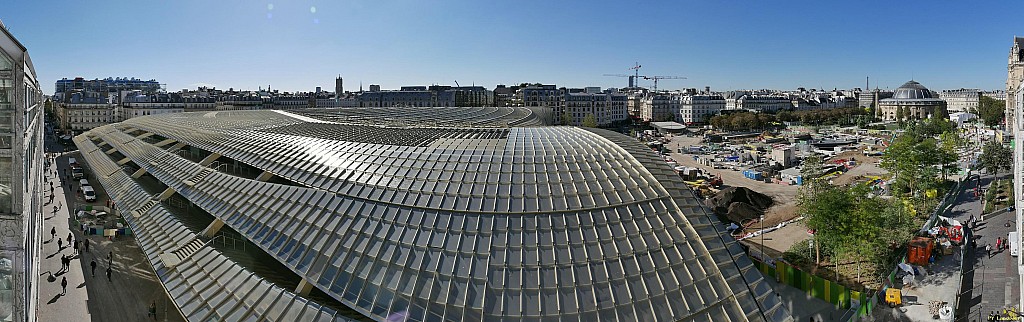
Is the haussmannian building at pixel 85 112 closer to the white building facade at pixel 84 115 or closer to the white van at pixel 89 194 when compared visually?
the white building facade at pixel 84 115

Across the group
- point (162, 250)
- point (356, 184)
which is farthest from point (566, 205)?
point (162, 250)

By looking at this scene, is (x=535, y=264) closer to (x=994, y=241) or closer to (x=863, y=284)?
(x=863, y=284)

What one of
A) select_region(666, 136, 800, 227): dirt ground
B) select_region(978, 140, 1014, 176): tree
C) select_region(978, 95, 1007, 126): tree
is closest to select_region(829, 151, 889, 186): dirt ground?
select_region(666, 136, 800, 227): dirt ground

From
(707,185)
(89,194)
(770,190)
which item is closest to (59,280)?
(89,194)

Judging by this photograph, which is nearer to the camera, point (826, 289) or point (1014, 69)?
point (826, 289)

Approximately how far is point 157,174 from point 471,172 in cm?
3242

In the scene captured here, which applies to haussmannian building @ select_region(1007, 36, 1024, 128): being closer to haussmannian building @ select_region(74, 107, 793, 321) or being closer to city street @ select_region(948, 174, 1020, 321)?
city street @ select_region(948, 174, 1020, 321)

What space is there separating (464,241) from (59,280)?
3010 cm

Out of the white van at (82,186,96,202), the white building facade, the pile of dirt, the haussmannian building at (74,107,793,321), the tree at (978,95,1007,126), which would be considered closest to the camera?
the haussmannian building at (74,107,793,321)

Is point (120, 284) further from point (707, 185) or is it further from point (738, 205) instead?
point (707, 185)

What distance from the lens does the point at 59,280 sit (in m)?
38.5

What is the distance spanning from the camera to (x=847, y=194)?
143 ft

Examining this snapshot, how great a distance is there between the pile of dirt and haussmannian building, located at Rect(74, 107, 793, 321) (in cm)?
2916

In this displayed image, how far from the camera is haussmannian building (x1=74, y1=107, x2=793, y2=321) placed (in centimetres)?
2239
